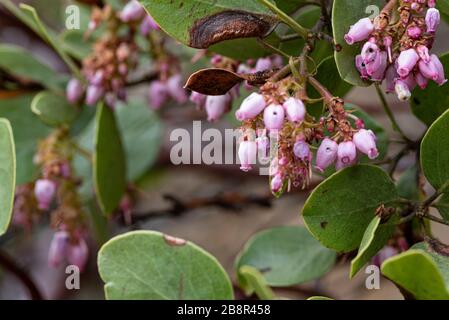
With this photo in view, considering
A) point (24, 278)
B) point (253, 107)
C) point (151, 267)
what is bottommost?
point (24, 278)

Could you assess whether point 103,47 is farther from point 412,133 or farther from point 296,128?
point 412,133

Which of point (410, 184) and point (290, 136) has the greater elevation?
point (290, 136)

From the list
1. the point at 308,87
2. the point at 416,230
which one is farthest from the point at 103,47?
the point at 416,230

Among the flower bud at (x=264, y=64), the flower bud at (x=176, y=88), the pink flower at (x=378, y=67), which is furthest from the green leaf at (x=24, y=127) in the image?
the pink flower at (x=378, y=67)

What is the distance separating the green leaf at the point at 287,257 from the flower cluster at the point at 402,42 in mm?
469

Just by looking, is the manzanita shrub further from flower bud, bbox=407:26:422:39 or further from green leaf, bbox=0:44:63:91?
green leaf, bbox=0:44:63:91

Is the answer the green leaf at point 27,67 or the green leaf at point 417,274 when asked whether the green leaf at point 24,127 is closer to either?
the green leaf at point 27,67

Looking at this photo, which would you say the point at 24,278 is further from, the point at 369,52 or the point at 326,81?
the point at 369,52

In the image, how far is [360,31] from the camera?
2.98 feet

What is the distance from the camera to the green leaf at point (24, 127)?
1.59m

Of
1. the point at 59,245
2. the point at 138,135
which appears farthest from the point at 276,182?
the point at 138,135

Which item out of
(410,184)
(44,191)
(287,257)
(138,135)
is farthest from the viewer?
(138,135)

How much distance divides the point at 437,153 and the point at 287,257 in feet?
1.48

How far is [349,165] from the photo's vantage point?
37.2 inches
